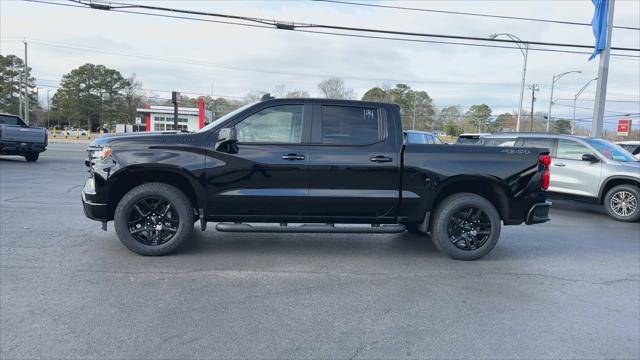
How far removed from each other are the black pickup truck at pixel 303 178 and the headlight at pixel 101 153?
1 centimetres

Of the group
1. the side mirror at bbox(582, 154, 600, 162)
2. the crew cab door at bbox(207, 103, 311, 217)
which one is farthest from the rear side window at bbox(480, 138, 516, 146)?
the crew cab door at bbox(207, 103, 311, 217)

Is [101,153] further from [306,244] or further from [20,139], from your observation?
[20,139]

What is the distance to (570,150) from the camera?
9.99 m

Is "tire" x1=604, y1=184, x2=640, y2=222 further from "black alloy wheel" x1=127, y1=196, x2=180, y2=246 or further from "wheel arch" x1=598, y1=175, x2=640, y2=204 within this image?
"black alloy wheel" x1=127, y1=196, x2=180, y2=246

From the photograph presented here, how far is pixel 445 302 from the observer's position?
14.1ft

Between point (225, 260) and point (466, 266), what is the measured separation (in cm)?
294

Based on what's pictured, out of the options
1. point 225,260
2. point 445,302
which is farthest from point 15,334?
point 445,302

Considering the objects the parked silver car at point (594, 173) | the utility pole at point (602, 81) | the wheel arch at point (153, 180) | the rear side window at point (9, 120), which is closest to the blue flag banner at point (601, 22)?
the utility pole at point (602, 81)

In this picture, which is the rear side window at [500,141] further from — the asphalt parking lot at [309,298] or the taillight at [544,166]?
the taillight at [544,166]

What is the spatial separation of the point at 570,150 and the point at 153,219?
8.99 m

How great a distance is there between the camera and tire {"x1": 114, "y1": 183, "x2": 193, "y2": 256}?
5.28 metres

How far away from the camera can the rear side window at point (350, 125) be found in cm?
551

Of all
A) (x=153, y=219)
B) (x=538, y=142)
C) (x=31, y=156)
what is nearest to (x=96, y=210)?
(x=153, y=219)

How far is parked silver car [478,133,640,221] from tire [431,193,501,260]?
145 inches
